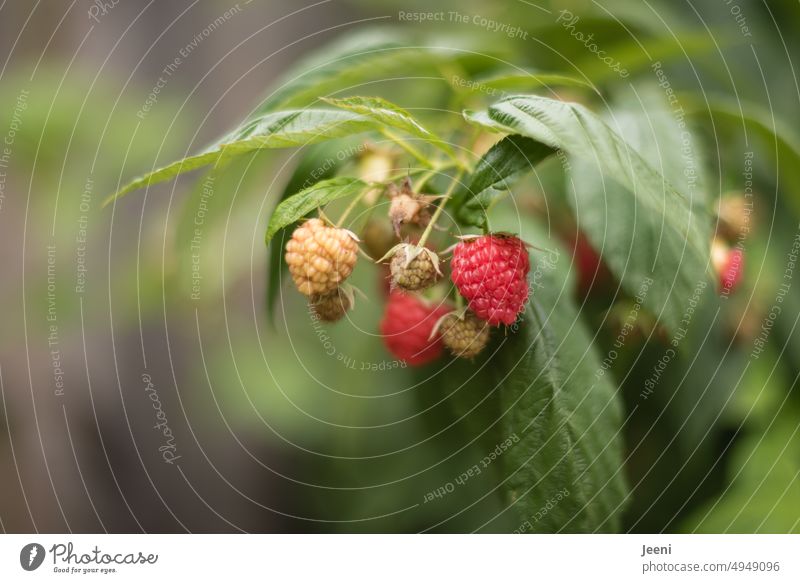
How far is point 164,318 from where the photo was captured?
4.06 feet

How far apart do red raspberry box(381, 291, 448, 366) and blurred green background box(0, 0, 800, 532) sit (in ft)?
0.21

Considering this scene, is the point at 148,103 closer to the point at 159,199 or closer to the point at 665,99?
the point at 159,199

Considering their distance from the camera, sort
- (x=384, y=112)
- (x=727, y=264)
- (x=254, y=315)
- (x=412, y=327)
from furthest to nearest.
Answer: (x=254, y=315) → (x=727, y=264) → (x=412, y=327) → (x=384, y=112)

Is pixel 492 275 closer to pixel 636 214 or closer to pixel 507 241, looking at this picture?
pixel 507 241

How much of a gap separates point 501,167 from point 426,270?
8 centimetres

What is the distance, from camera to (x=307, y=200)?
1.40 feet

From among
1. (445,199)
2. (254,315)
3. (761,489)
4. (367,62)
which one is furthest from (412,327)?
(254,315)

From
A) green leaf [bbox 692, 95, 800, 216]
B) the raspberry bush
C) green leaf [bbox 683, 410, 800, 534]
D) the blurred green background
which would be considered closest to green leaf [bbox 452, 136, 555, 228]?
the raspberry bush

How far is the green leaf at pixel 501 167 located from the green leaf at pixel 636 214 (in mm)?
19

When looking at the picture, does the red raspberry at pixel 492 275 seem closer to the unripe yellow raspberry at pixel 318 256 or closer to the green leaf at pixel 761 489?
the unripe yellow raspberry at pixel 318 256

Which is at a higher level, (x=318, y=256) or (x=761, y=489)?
(x=318, y=256)

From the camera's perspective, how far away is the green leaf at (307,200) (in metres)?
0.41

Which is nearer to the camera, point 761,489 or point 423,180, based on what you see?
point 423,180

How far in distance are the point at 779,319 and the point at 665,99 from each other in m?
0.23
